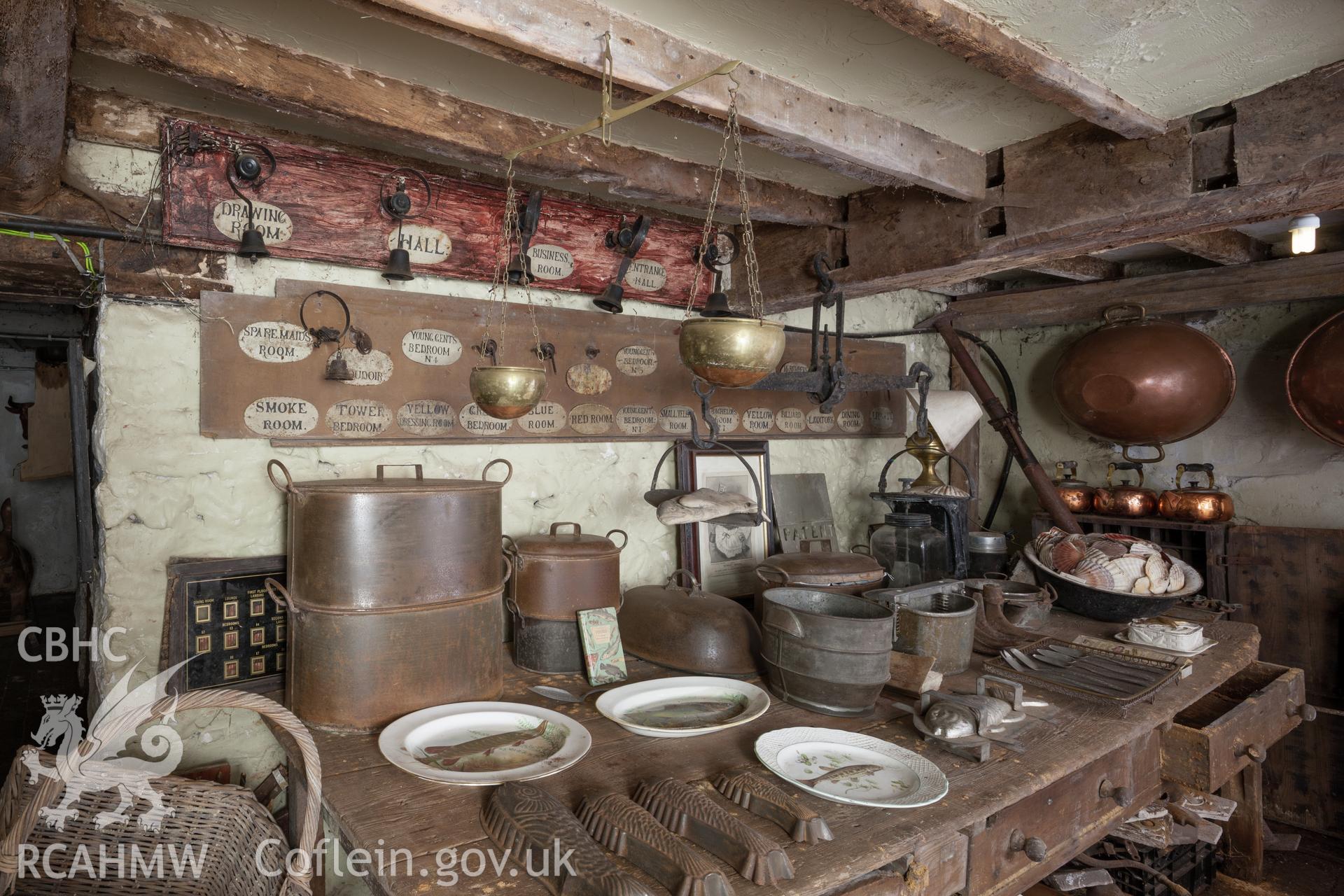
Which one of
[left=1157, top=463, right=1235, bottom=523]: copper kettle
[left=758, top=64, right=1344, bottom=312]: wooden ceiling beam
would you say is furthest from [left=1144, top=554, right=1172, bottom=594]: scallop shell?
[left=758, top=64, right=1344, bottom=312]: wooden ceiling beam

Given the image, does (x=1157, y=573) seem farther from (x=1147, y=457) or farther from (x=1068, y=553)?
(x=1147, y=457)

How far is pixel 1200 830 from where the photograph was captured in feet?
9.78

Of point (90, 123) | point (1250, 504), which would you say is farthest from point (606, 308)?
point (1250, 504)

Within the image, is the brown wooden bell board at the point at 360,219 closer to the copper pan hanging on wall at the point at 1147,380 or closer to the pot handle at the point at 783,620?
the pot handle at the point at 783,620

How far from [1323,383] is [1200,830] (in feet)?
6.64

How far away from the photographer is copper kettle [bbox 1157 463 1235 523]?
368cm

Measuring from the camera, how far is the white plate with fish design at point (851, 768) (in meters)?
1.64

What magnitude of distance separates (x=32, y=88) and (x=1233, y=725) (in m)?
3.61

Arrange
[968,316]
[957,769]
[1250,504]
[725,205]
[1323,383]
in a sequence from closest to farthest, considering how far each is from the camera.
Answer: [957,769] → [725,205] → [1323,383] → [1250,504] → [968,316]

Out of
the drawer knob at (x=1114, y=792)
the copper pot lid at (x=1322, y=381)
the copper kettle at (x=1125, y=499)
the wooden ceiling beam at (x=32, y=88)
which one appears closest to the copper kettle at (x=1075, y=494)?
the copper kettle at (x=1125, y=499)

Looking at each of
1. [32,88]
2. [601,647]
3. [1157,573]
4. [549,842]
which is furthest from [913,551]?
[32,88]

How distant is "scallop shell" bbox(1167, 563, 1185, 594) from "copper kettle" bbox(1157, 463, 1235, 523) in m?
0.69

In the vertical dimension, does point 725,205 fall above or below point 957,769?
above

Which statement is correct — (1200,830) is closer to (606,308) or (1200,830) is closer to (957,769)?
(957,769)
